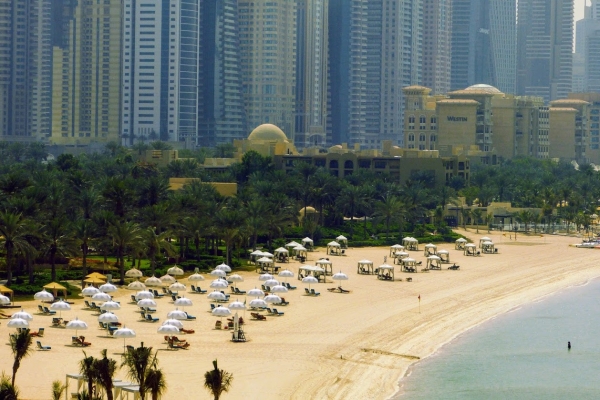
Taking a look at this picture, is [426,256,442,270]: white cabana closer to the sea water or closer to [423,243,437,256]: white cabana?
[423,243,437,256]: white cabana

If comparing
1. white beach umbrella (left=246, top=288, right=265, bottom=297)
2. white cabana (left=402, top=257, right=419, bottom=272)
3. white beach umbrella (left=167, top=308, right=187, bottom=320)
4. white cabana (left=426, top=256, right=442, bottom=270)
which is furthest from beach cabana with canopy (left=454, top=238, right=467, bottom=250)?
white beach umbrella (left=167, top=308, right=187, bottom=320)

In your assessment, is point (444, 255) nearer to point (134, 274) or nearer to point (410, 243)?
point (410, 243)

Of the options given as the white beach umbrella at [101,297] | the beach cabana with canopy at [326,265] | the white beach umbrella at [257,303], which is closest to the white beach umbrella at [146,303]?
the white beach umbrella at [101,297]

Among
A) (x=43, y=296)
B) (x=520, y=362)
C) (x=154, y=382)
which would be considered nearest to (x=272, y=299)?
(x=43, y=296)

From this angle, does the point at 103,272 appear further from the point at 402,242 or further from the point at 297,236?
the point at 402,242

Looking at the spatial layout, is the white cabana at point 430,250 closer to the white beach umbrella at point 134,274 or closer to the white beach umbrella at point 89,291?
the white beach umbrella at point 134,274

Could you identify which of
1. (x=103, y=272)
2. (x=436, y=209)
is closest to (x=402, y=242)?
(x=436, y=209)
